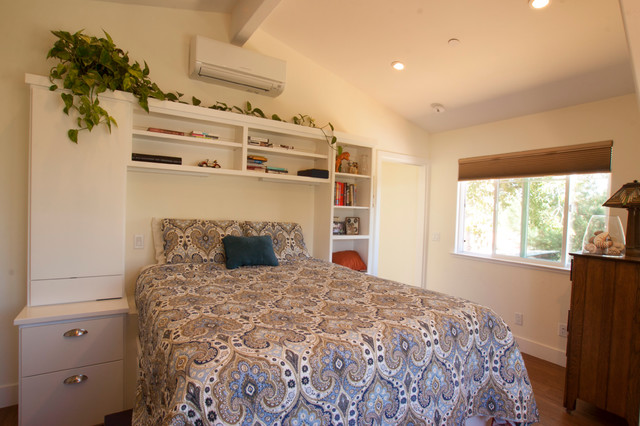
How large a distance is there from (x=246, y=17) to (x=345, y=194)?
174 cm

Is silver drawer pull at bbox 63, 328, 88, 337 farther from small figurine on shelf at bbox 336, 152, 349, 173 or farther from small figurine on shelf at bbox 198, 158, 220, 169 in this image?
small figurine on shelf at bbox 336, 152, 349, 173

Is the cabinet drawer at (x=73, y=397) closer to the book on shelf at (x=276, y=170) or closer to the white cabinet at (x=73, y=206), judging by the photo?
the white cabinet at (x=73, y=206)

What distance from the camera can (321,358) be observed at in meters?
1.08

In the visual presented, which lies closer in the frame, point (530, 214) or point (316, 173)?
point (316, 173)

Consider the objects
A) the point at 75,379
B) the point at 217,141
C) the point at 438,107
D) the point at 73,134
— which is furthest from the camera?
the point at 438,107

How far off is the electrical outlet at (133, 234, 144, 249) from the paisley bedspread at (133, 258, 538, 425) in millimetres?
733

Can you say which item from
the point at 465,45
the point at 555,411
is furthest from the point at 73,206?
the point at 555,411

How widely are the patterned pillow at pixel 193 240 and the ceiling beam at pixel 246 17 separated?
5.05ft

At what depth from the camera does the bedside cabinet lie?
1853 millimetres

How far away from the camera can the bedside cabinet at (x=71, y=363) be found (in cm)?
185

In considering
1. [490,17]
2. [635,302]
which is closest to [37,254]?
[490,17]

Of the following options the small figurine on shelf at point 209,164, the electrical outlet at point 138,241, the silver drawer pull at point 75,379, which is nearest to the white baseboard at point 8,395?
the silver drawer pull at point 75,379

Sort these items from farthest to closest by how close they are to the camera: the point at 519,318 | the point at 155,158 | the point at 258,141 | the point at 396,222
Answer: the point at 396,222 → the point at 519,318 → the point at 258,141 → the point at 155,158

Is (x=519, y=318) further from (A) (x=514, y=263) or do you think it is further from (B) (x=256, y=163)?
(B) (x=256, y=163)
